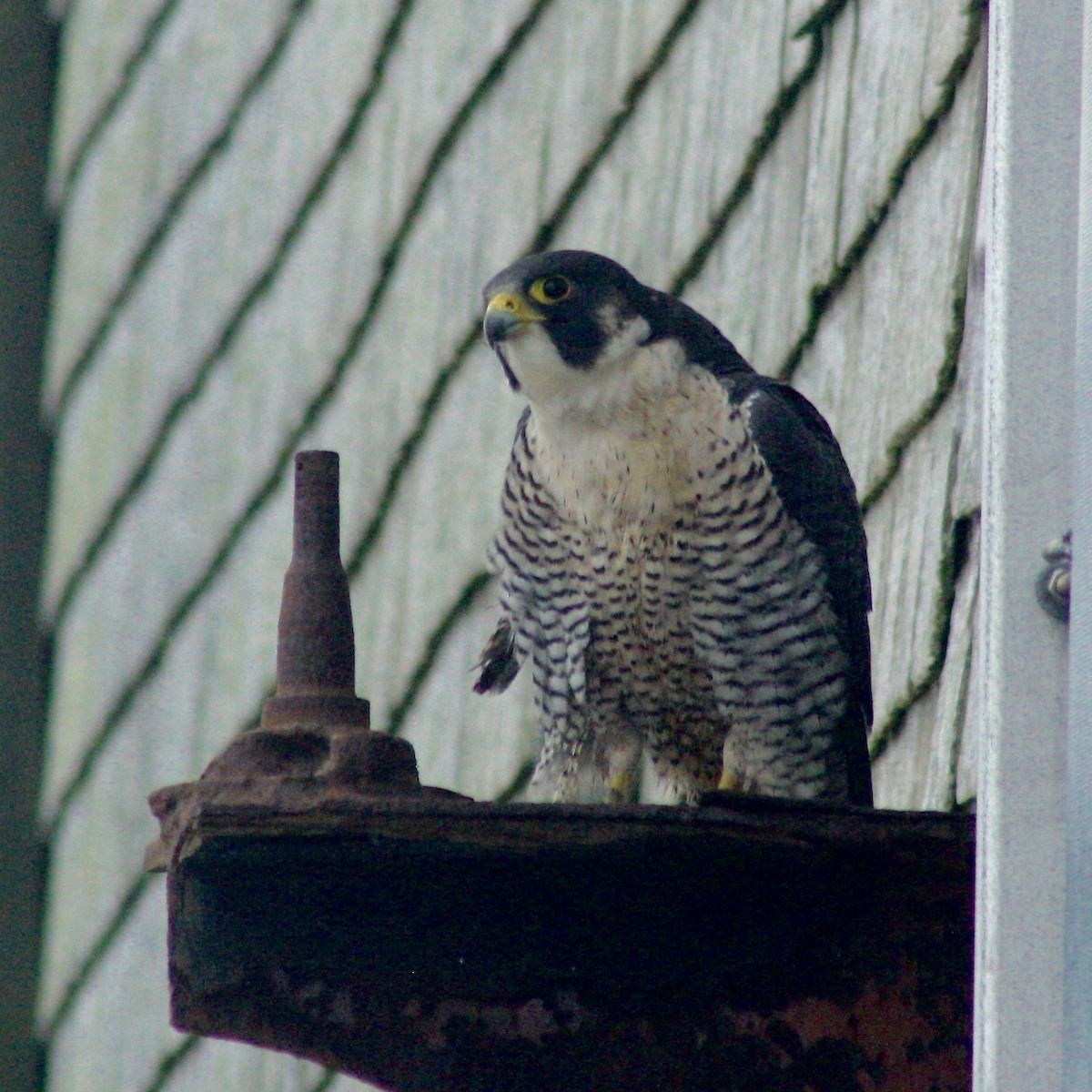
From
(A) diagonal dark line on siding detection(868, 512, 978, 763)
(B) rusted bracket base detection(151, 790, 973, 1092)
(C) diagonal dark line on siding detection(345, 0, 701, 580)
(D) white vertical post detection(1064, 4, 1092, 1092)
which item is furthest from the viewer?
(C) diagonal dark line on siding detection(345, 0, 701, 580)

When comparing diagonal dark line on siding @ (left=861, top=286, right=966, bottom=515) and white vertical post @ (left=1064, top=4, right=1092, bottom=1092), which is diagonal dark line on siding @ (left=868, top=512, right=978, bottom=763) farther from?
white vertical post @ (left=1064, top=4, right=1092, bottom=1092)

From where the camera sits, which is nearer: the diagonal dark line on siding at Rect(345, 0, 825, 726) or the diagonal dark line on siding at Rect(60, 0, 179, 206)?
the diagonal dark line on siding at Rect(345, 0, 825, 726)

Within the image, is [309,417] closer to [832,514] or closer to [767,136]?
[767,136]

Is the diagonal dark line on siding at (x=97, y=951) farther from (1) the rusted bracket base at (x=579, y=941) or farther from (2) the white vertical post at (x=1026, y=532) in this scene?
(2) the white vertical post at (x=1026, y=532)

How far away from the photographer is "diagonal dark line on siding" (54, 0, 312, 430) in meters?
4.58

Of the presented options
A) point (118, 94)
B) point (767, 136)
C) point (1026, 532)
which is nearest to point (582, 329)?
point (767, 136)

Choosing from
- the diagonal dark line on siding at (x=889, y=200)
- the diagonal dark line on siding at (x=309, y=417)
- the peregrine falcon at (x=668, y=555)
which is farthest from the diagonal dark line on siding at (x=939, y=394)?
the diagonal dark line on siding at (x=309, y=417)

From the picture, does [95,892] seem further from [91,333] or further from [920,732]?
[920,732]

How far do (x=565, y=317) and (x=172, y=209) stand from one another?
192 centimetres

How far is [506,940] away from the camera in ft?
6.24

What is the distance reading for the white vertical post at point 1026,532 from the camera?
5.32ft

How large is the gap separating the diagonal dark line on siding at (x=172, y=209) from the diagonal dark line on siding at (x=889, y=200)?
1.68m

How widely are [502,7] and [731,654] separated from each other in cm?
151

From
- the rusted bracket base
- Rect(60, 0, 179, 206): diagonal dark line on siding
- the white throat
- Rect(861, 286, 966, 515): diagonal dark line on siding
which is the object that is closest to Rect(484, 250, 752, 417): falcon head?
the white throat
